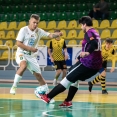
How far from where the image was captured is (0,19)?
27.1 metres

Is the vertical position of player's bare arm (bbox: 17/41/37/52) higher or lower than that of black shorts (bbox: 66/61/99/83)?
higher

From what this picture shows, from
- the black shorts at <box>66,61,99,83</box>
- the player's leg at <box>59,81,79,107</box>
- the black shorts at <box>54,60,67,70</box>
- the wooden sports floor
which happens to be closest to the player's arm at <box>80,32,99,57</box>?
the black shorts at <box>66,61,99,83</box>

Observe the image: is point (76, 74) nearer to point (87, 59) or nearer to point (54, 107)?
point (87, 59)

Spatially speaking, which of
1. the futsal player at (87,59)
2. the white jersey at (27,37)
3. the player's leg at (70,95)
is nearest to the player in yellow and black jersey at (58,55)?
the white jersey at (27,37)

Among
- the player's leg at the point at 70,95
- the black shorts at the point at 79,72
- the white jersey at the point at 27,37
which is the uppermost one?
the white jersey at the point at 27,37

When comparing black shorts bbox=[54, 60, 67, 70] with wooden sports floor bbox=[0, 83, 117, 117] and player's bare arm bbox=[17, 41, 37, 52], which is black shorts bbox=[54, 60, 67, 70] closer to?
wooden sports floor bbox=[0, 83, 117, 117]

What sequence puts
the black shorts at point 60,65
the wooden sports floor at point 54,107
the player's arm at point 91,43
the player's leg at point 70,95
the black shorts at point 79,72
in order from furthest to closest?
the black shorts at point 60,65 → the player's leg at point 70,95 → the black shorts at point 79,72 → the player's arm at point 91,43 → the wooden sports floor at point 54,107

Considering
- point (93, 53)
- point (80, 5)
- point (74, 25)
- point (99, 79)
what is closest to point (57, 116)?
point (93, 53)

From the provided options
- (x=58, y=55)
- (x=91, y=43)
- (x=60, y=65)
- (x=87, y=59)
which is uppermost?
(x=91, y=43)

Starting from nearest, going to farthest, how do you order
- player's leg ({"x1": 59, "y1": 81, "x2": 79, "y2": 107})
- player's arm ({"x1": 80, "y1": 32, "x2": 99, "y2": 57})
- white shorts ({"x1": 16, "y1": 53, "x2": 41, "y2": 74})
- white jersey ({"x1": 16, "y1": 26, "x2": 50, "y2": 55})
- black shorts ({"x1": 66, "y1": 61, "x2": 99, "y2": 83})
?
1. player's arm ({"x1": 80, "y1": 32, "x2": 99, "y2": 57})
2. black shorts ({"x1": 66, "y1": 61, "x2": 99, "y2": 83})
3. player's leg ({"x1": 59, "y1": 81, "x2": 79, "y2": 107})
4. white jersey ({"x1": 16, "y1": 26, "x2": 50, "y2": 55})
5. white shorts ({"x1": 16, "y1": 53, "x2": 41, "y2": 74})

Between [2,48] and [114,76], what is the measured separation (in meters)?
5.67

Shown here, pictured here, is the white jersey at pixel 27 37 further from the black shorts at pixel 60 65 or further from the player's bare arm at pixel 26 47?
the black shorts at pixel 60 65

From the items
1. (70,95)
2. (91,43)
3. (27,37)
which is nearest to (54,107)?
(70,95)

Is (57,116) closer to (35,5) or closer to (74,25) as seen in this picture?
(74,25)
